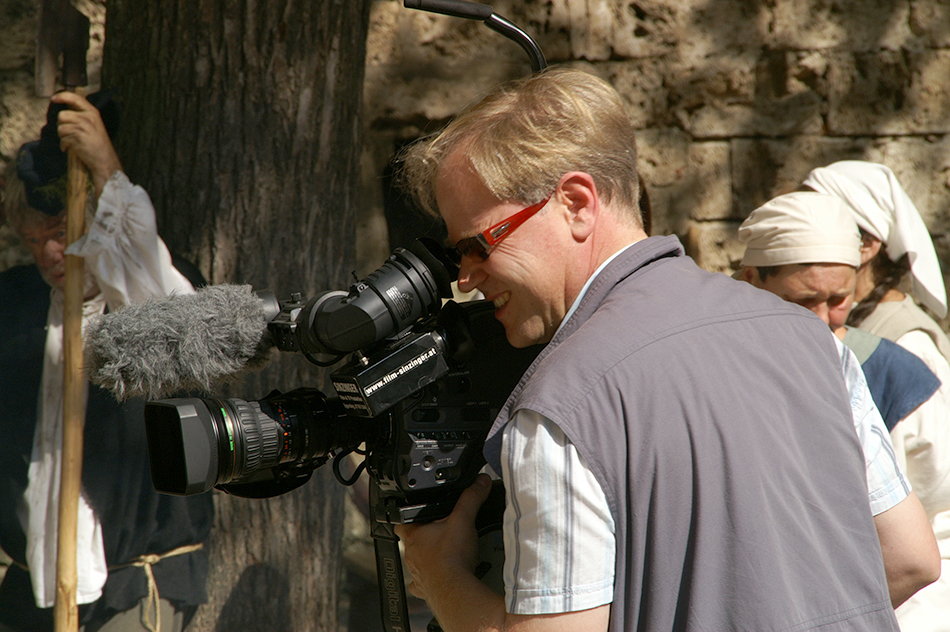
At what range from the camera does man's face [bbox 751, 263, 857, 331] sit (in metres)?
2.17

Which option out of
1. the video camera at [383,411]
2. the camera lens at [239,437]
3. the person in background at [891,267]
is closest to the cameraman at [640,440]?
the video camera at [383,411]

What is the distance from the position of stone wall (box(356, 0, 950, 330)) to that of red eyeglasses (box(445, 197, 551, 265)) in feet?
6.61

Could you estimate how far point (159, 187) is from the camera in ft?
7.61

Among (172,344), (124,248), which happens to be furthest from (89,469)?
(172,344)

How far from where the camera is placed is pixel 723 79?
3.14 meters

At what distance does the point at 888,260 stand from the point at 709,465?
1.90 meters

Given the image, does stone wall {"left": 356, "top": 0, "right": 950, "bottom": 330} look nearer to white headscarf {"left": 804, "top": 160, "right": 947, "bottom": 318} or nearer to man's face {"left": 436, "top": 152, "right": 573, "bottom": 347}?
white headscarf {"left": 804, "top": 160, "right": 947, "bottom": 318}

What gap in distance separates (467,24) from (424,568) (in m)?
2.47

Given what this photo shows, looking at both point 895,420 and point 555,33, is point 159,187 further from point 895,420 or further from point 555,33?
point 895,420

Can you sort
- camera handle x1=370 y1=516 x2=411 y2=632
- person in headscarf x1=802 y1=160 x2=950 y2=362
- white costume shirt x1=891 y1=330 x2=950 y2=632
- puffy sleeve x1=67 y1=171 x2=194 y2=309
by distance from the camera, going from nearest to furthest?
camera handle x1=370 y1=516 x2=411 y2=632
white costume shirt x1=891 y1=330 x2=950 y2=632
puffy sleeve x1=67 y1=171 x2=194 y2=309
person in headscarf x1=802 y1=160 x2=950 y2=362

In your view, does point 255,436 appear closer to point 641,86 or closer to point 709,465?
point 709,465

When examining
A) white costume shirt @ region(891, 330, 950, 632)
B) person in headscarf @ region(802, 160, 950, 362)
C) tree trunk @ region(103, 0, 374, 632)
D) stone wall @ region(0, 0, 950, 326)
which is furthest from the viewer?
stone wall @ region(0, 0, 950, 326)

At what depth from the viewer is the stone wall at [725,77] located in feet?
10.2

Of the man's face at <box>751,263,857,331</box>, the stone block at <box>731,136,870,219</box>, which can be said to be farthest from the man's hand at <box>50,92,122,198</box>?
the stone block at <box>731,136,870,219</box>
